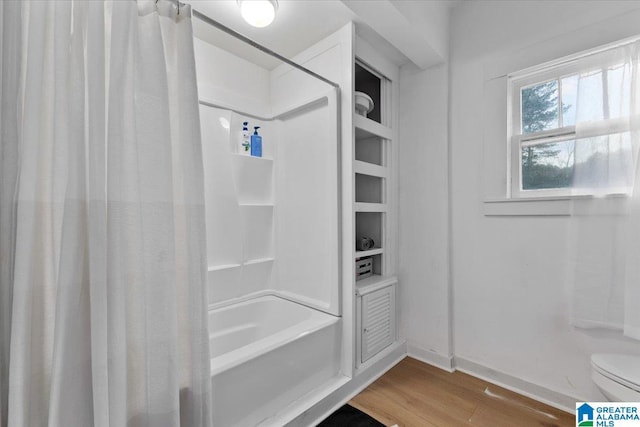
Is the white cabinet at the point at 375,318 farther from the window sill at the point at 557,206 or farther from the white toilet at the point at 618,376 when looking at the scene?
the white toilet at the point at 618,376

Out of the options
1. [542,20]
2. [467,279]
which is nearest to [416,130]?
[542,20]

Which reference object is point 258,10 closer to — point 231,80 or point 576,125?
point 231,80

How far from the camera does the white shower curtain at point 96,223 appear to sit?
28.0 inches

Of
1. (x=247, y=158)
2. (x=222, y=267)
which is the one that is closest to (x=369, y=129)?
(x=247, y=158)

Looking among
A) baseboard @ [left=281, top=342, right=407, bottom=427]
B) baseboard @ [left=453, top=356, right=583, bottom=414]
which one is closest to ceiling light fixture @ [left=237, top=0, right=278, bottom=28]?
baseboard @ [left=281, top=342, right=407, bottom=427]

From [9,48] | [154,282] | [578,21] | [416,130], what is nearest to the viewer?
[9,48]

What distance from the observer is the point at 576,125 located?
1.54 meters

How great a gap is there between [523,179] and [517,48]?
0.83 metres

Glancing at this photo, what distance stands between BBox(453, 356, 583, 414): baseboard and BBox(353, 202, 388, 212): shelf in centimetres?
120

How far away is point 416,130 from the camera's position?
7.24 ft

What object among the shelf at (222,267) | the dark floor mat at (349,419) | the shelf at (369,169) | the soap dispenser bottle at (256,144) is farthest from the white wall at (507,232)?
the shelf at (222,267)

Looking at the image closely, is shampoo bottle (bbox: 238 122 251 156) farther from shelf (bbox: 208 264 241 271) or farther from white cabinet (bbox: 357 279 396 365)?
white cabinet (bbox: 357 279 396 365)

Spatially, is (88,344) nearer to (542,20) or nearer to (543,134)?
(543,134)

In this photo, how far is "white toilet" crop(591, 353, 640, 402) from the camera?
3.89ft
